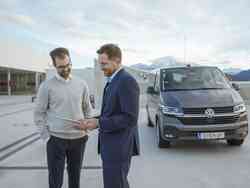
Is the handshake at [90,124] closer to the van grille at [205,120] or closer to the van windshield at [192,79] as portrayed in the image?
the van grille at [205,120]

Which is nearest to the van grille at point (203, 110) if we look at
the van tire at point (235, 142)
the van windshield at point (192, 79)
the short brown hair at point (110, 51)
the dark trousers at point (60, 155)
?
the van windshield at point (192, 79)

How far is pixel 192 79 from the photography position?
5711 millimetres

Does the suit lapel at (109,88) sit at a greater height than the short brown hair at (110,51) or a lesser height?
lesser

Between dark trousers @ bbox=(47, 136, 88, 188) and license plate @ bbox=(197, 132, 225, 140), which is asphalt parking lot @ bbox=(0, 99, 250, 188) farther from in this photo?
dark trousers @ bbox=(47, 136, 88, 188)

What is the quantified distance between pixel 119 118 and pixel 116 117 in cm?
3

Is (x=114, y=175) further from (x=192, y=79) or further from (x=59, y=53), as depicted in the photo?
(x=192, y=79)

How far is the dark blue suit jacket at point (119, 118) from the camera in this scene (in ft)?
6.22

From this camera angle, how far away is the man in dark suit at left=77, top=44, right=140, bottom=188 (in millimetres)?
1900

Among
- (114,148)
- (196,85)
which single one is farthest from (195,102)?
(114,148)

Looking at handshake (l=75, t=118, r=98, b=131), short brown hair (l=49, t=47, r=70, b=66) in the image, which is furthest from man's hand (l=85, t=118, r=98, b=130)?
short brown hair (l=49, t=47, r=70, b=66)

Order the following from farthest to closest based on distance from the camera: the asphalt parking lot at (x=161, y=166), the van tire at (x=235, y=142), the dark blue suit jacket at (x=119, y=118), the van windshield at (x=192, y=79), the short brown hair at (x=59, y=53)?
the van windshield at (x=192, y=79)
the van tire at (x=235, y=142)
the asphalt parking lot at (x=161, y=166)
the short brown hair at (x=59, y=53)
the dark blue suit jacket at (x=119, y=118)

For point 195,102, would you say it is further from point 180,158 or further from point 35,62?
point 35,62

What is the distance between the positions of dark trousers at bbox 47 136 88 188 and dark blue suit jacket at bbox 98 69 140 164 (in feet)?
2.30

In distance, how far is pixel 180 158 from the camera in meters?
4.57
